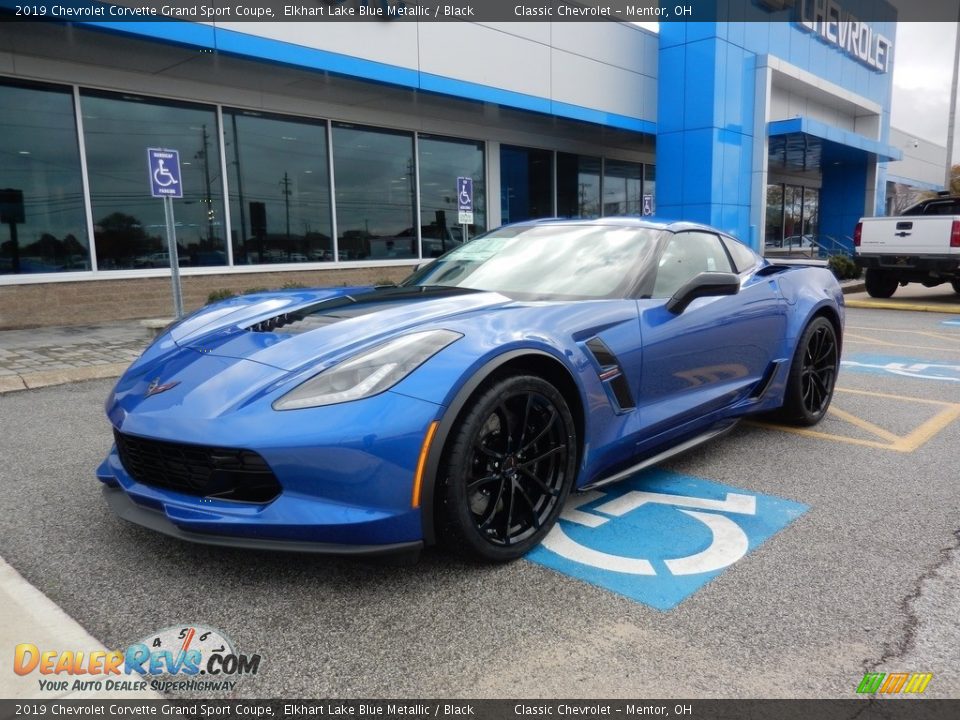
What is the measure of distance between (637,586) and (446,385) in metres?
1.02

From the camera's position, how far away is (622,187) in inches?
801

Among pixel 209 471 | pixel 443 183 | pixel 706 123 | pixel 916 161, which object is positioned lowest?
pixel 209 471

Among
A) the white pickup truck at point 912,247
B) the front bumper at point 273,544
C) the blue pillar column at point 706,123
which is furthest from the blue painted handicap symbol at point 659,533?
the blue pillar column at point 706,123

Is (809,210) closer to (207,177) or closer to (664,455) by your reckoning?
(207,177)

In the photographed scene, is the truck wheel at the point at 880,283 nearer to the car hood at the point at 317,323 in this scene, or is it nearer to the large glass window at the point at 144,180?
the large glass window at the point at 144,180

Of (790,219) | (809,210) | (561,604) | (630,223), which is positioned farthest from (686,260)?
(809,210)

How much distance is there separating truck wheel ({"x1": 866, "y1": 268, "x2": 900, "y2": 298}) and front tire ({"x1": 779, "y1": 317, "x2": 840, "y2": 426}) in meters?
10.5

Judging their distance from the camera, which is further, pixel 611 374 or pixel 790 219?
pixel 790 219

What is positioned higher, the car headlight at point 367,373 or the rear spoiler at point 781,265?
the rear spoiler at point 781,265

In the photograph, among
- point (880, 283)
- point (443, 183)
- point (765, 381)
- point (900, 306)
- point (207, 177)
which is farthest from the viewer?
point (443, 183)

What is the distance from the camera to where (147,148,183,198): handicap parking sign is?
7.24 m

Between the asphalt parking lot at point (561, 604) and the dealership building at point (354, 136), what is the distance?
5840 millimetres

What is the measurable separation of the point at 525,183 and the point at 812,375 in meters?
13.6

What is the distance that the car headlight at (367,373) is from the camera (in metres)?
2.30
